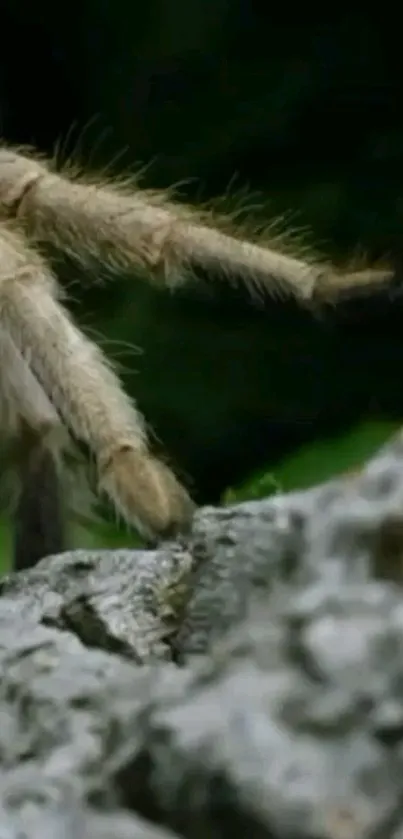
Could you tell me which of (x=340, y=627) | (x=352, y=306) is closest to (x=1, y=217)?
(x=352, y=306)

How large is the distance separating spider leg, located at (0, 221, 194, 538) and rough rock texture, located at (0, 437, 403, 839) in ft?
1.39

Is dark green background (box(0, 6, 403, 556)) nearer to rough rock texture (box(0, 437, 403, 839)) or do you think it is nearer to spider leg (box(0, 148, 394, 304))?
spider leg (box(0, 148, 394, 304))

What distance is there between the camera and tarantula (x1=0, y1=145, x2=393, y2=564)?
3.57 feet

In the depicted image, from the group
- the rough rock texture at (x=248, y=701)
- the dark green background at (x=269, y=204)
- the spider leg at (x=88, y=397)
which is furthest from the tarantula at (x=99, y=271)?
the dark green background at (x=269, y=204)

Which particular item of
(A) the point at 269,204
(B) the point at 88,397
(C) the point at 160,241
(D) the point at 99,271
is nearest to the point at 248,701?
(B) the point at 88,397

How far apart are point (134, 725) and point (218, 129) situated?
1.75 m

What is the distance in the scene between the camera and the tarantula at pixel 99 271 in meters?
1.09

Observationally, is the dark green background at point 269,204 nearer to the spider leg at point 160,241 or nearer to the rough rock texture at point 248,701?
the spider leg at point 160,241

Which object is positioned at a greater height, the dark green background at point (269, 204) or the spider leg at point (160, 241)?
the spider leg at point (160, 241)

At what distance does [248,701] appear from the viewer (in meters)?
0.45

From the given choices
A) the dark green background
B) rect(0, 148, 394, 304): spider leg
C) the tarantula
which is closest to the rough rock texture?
the tarantula

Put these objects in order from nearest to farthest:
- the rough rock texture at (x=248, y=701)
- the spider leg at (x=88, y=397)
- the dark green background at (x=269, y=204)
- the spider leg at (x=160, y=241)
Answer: the rough rock texture at (x=248, y=701)
the spider leg at (x=88, y=397)
the spider leg at (x=160, y=241)
the dark green background at (x=269, y=204)

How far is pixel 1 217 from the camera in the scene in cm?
133

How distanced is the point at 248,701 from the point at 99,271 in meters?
0.98
